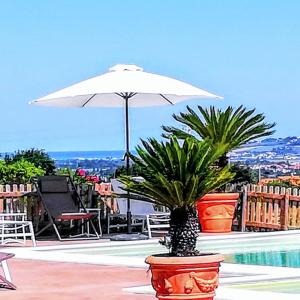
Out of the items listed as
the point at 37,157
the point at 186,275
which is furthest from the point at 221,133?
the point at 186,275

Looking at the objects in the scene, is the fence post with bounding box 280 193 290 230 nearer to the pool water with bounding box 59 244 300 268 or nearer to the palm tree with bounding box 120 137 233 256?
the pool water with bounding box 59 244 300 268

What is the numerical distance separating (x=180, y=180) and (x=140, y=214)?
795 cm

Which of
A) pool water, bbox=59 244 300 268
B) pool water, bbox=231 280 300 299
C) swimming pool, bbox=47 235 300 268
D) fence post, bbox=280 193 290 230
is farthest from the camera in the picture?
fence post, bbox=280 193 290 230

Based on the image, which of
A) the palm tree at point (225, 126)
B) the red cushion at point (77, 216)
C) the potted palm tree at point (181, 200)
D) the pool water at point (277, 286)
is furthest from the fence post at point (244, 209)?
the potted palm tree at point (181, 200)

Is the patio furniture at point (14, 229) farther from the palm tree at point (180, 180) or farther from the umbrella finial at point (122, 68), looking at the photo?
the palm tree at point (180, 180)

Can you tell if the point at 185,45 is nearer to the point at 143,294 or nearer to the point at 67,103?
the point at 67,103

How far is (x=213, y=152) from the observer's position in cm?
714

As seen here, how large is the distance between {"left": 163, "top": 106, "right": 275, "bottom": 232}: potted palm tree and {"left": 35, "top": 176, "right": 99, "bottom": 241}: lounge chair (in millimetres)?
1709

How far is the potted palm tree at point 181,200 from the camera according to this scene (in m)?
6.93

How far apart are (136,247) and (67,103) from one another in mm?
3328

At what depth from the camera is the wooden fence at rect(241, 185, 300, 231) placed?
15.4 meters

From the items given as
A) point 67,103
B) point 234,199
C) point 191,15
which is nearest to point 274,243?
point 234,199

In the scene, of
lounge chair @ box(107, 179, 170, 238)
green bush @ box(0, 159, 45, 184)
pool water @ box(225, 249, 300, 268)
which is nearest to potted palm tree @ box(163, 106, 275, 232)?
lounge chair @ box(107, 179, 170, 238)

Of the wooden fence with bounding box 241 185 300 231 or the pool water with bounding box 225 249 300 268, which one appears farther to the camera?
the wooden fence with bounding box 241 185 300 231
